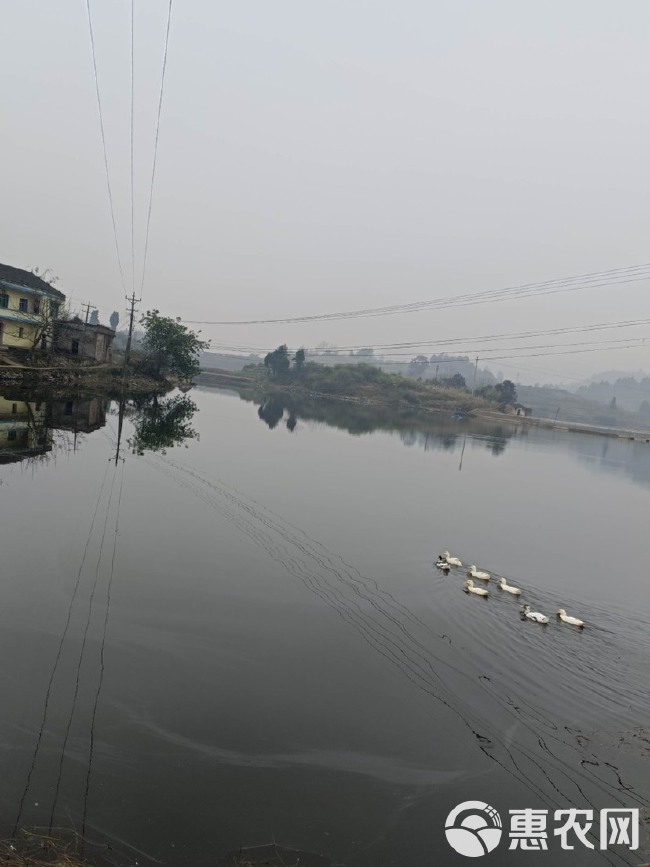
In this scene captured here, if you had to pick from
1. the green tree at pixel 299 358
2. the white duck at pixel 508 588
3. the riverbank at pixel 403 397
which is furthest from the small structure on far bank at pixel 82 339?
the green tree at pixel 299 358

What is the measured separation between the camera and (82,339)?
180ft

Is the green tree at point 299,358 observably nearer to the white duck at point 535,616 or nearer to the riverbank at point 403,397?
the riverbank at point 403,397

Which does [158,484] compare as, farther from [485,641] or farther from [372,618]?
[485,641]

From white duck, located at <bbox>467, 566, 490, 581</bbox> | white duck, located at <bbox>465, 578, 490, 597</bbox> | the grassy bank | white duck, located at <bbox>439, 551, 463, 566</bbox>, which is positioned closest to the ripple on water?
white duck, located at <bbox>465, 578, 490, 597</bbox>

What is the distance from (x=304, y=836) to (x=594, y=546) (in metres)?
16.6

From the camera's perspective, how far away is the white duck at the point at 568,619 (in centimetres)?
1153

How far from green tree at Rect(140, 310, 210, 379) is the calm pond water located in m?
45.5

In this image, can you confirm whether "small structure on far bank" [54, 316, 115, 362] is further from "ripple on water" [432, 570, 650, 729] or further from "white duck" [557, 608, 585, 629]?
"white duck" [557, 608, 585, 629]

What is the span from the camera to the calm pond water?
5559 mm

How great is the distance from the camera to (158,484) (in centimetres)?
1878

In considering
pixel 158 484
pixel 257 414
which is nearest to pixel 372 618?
pixel 158 484

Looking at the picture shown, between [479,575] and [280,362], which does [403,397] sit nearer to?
[280,362]

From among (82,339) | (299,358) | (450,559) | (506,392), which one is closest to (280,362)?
(299,358)

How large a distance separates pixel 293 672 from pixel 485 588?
653 centimetres
